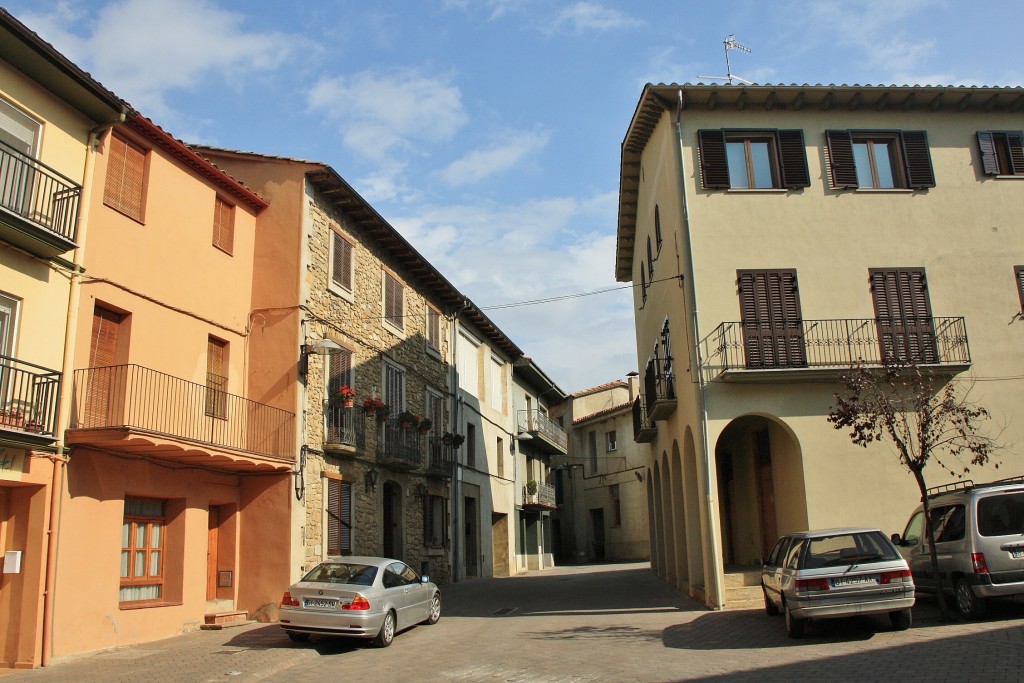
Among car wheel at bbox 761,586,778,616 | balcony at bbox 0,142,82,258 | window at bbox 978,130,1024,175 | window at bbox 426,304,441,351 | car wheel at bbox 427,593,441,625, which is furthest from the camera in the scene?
window at bbox 426,304,441,351

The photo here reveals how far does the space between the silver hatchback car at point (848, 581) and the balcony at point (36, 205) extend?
11.5 metres

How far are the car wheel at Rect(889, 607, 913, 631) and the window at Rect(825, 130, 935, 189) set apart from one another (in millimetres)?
8912

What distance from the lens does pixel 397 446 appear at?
22156 mm

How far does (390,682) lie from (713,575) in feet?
24.4

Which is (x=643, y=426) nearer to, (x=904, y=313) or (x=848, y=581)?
(x=904, y=313)

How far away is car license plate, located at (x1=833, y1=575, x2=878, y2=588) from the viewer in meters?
11.2

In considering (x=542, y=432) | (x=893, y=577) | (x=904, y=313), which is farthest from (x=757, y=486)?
(x=542, y=432)

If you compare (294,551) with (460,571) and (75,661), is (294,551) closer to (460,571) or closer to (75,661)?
(75,661)

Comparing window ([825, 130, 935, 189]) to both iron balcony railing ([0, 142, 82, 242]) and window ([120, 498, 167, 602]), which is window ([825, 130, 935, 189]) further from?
window ([120, 498, 167, 602])

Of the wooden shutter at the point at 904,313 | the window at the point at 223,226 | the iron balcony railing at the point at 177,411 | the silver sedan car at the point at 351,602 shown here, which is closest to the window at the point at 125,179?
the window at the point at 223,226

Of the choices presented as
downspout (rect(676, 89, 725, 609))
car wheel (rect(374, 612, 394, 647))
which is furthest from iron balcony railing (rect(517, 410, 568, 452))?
car wheel (rect(374, 612, 394, 647))

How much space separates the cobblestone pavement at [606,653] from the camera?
31.9ft

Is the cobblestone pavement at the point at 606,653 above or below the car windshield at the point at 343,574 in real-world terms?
below

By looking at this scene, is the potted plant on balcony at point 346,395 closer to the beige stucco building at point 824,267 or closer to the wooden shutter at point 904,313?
the beige stucco building at point 824,267
